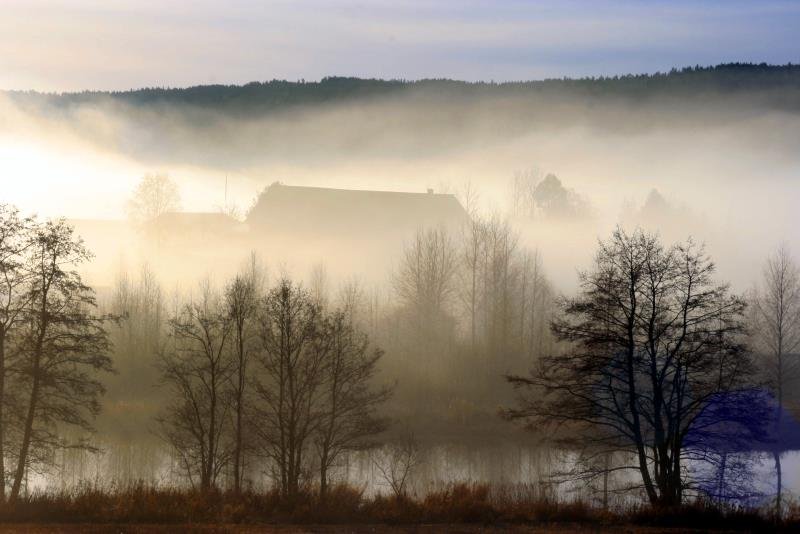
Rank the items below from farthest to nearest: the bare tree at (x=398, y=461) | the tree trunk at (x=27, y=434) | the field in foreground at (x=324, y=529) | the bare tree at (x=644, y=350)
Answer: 1. the bare tree at (x=398, y=461)
2. the bare tree at (x=644, y=350)
3. the tree trunk at (x=27, y=434)
4. the field in foreground at (x=324, y=529)

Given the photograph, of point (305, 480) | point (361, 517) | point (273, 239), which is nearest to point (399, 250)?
point (273, 239)

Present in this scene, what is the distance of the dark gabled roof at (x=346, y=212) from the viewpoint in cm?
9512

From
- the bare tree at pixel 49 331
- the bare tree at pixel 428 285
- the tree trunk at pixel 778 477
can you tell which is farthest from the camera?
the bare tree at pixel 428 285

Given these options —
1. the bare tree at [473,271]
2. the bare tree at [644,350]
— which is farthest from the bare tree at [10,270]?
the bare tree at [473,271]

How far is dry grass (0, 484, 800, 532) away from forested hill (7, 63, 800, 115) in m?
153

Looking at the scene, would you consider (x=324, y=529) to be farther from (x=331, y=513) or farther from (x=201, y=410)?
(x=201, y=410)

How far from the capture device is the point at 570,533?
2569cm

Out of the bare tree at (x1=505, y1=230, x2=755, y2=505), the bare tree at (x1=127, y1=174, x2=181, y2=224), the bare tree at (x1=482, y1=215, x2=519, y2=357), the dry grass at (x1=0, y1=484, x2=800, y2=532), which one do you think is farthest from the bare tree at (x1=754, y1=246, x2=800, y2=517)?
the bare tree at (x1=127, y1=174, x2=181, y2=224)

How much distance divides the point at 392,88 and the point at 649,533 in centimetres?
16379

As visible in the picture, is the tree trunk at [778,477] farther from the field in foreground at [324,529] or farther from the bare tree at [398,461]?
the bare tree at [398,461]

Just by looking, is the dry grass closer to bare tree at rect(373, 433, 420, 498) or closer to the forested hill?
bare tree at rect(373, 433, 420, 498)

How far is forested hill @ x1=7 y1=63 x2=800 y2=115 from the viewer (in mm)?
171000

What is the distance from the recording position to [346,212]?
321ft

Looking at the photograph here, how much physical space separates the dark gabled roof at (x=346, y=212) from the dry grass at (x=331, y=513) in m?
67.2
